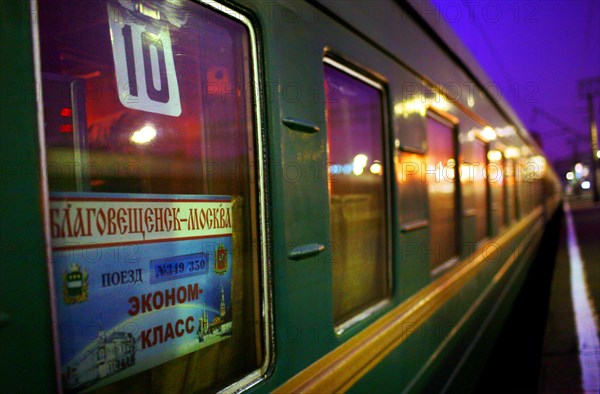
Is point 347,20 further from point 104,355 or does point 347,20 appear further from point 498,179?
point 498,179

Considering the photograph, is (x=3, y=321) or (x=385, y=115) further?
(x=385, y=115)

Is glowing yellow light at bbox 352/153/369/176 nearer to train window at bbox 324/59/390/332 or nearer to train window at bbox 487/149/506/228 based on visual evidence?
train window at bbox 324/59/390/332

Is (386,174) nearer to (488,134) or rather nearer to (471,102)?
(471,102)

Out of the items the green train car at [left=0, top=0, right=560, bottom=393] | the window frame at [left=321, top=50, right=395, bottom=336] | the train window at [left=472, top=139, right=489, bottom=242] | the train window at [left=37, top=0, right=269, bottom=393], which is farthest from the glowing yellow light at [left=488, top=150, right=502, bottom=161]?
the train window at [left=37, top=0, right=269, bottom=393]

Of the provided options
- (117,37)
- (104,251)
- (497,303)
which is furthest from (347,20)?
(497,303)

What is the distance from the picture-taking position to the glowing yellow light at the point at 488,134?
15.9ft

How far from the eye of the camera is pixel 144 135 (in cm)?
126

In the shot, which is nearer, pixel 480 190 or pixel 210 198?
pixel 210 198

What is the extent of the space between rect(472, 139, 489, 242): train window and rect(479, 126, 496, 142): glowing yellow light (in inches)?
2.9

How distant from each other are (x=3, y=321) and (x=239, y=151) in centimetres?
83

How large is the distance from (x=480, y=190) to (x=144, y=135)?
13.3ft

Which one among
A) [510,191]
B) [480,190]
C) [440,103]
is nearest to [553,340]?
[480,190]

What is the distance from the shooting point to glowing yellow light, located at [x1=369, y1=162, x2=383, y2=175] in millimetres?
2367

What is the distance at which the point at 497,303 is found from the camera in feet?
17.0
